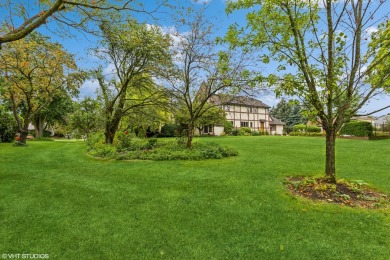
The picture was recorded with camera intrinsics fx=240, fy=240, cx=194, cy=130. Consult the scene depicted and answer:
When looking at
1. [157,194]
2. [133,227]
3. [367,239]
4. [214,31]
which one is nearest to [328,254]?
[367,239]

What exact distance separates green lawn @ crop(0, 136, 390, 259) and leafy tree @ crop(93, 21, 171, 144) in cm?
701

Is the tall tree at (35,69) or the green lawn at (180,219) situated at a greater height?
the tall tree at (35,69)

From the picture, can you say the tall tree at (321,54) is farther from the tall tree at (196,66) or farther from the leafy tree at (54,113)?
the leafy tree at (54,113)

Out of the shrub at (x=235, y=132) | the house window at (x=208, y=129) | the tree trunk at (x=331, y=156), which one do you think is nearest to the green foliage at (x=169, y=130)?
the house window at (x=208, y=129)

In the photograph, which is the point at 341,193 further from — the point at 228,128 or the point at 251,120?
the point at 251,120

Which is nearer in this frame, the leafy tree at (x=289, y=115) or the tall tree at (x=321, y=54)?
the tall tree at (x=321, y=54)

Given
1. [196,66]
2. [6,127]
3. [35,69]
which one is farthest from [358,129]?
[6,127]

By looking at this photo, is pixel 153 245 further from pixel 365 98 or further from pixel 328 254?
pixel 365 98

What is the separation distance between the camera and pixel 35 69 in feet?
48.0

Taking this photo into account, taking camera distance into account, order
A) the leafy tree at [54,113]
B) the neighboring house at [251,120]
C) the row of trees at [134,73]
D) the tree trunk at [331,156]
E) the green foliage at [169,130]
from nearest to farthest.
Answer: the tree trunk at [331,156] → the row of trees at [134,73] → the green foliage at [169,130] → the leafy tree at [54,113] → the neighboring house at [251,120]

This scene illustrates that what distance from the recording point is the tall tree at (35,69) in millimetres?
13031

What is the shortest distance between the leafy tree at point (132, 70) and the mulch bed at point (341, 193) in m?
9.00

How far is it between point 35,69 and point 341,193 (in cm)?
1675

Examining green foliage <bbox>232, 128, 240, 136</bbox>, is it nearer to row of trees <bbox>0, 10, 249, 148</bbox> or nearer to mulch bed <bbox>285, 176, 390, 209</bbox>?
row of trees <bbox>0, 10, 249, 148</bbox>
